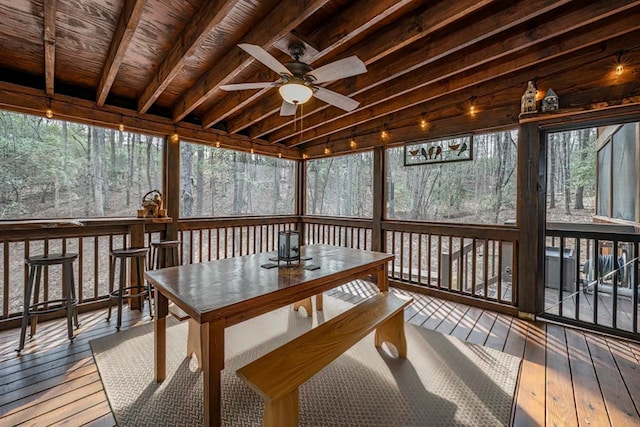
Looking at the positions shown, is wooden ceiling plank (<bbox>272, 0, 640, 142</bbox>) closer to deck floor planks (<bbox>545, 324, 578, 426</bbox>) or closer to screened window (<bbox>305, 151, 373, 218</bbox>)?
screened window (<bbox>305, 151, 373, 218</bbox>)

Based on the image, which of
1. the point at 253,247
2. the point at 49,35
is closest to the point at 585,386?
the point at 253,247

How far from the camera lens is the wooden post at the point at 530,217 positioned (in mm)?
3250

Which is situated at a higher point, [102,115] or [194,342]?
[102,115]

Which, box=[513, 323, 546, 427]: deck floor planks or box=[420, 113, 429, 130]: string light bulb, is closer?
box=[513, 323, 546, 427]: deck floor planks

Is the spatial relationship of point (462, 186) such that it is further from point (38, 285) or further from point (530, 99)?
point (38, 285)

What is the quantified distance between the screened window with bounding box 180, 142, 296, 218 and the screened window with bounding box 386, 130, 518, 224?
2.17 meters

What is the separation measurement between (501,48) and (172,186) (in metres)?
4.17

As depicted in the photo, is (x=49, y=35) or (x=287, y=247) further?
(x=287, y=247)

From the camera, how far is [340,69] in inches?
85.7

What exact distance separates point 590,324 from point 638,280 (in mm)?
613

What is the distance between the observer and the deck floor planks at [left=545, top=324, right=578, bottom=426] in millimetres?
1862

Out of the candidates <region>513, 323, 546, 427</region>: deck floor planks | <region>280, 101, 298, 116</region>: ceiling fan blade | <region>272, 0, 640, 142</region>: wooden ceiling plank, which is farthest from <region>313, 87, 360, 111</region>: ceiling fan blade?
<region>513, 323, 546, 427</region>: deck floor planks

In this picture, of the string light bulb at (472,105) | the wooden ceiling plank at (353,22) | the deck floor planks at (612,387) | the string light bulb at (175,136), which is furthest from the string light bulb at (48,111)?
the deck floor planks at (612,387)

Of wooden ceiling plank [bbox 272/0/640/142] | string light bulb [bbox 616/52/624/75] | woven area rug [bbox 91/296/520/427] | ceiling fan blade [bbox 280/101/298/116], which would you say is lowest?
woven area rug [bbox 91/296/520/427]
